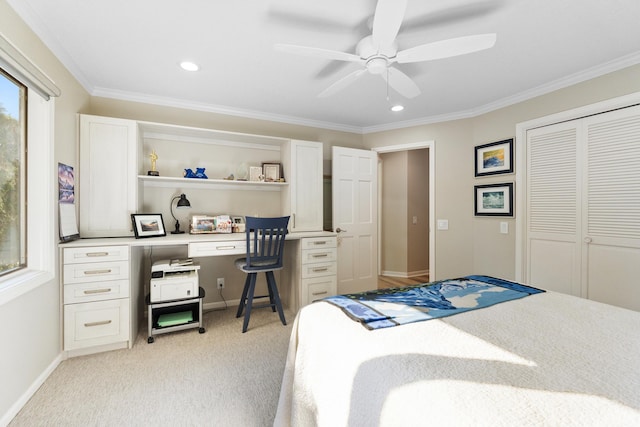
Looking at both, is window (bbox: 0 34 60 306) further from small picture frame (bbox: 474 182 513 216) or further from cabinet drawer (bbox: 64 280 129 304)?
small picture frame (bbox: 474 182 513 216)

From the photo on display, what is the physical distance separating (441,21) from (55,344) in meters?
3.48

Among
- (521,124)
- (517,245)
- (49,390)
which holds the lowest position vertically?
(49,390)

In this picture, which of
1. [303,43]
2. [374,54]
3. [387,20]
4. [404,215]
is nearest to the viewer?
[387,20]

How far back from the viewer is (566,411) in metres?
0.68

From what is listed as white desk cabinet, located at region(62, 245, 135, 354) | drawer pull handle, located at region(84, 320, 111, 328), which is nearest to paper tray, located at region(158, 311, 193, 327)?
white desk cabinet, located at region(62, 245, 135, 354)

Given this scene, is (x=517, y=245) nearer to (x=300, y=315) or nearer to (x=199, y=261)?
(x=300, y=315)

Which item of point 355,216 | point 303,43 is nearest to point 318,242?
point 355,216

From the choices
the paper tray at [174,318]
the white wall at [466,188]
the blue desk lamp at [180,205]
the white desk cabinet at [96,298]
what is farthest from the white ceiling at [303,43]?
the paper tray at [174,318]

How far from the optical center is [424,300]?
1.50 m

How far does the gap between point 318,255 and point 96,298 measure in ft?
6.48

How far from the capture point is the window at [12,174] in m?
1.65

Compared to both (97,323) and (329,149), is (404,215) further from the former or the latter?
(97,323)

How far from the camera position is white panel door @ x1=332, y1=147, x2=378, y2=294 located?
11.8 feet

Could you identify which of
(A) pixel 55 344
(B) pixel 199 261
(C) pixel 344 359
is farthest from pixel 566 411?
(B) pixel 199 261
